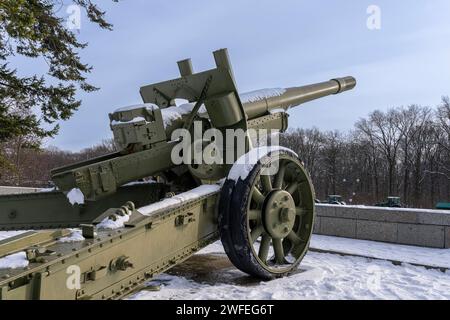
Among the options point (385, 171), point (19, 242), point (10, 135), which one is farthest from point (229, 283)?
point (385, 171)

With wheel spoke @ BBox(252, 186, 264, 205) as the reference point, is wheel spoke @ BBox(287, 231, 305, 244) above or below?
below

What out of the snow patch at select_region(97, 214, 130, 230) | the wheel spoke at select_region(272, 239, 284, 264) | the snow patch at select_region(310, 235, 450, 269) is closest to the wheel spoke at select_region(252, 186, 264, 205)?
the wheel spoke at select_region(272, 239, 284, 264)

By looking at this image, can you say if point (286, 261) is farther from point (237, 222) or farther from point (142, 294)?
point (142, 294)

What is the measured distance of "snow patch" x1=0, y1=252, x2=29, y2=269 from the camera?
3.01 m

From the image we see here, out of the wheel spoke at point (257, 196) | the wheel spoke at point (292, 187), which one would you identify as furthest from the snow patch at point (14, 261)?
the wheel spoke at point (292, 187)

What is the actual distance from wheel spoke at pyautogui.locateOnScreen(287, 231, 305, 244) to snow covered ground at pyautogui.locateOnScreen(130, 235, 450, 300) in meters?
0.38

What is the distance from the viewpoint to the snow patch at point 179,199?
14.2 feet

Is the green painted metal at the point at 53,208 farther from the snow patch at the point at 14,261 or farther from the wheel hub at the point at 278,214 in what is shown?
the snow patch at the point at 14,261

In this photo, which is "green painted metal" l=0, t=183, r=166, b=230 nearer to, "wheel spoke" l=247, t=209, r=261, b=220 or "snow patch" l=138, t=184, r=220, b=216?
"snow patch" l=138, t=184, r=220, b=216

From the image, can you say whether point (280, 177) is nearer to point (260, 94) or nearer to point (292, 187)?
point (292, 187)

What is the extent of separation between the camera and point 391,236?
8.92 metres

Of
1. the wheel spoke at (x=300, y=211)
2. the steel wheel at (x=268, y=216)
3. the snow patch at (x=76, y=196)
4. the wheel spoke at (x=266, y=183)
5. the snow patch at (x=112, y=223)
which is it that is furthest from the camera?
the wheel spoke at (x=300, y=211)

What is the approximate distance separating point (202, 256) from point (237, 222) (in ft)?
8.86

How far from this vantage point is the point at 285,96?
719cm
